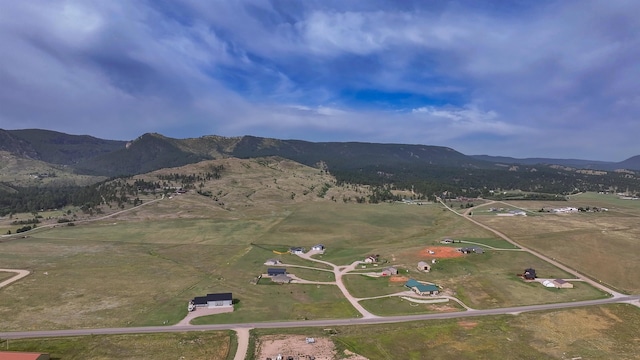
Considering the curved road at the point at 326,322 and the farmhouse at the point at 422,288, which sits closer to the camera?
the curved road at the point at 326,322

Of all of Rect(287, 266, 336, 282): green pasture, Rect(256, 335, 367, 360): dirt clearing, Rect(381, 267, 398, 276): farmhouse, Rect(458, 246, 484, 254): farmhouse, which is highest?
Rect(458, 246, 484, 254): farmhouse

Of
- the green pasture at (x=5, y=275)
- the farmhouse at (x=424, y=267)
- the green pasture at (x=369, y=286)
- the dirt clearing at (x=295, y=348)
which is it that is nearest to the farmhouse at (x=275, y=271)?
the green pasture at (x=369, y=286)

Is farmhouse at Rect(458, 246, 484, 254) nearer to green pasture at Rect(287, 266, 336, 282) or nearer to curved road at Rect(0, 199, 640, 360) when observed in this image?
curved road at Rect(0, 199, 640, 360)

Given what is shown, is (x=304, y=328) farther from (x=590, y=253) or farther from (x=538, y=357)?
(x=590, y=253)

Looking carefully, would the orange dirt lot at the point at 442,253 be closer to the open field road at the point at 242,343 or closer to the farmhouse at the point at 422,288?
the farmhouse at the point at 422,288

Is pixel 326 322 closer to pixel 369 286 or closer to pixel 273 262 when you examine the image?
pixel 369 286

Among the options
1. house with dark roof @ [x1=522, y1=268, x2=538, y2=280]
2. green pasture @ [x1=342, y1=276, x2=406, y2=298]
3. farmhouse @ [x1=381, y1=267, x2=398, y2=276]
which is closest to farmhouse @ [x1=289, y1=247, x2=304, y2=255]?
green pasture @ [x1=342, y1=276, x2=406, y2=298]
